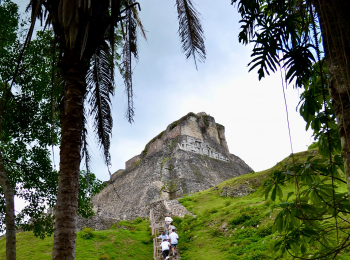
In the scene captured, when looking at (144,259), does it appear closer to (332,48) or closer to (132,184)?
(332,48)

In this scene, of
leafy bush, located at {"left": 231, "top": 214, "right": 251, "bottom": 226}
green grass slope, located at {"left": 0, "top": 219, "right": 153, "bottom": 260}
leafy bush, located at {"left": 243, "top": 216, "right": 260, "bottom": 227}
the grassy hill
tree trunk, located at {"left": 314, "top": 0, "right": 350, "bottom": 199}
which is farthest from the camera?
leafy bush, located at {"left": 231, "top": 214, "right": 251, "bottom": 226}

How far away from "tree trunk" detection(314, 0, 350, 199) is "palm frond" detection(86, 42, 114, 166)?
3.81m

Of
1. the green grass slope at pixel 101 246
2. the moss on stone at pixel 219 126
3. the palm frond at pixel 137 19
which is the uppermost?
the moss on stone at pixel 219 126

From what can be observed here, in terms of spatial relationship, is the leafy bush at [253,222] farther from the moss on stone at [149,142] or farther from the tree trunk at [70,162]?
the moss on stone at [149,142]

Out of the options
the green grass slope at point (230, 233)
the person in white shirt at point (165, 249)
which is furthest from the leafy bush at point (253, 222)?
the person in white shirt at point (165, 249)

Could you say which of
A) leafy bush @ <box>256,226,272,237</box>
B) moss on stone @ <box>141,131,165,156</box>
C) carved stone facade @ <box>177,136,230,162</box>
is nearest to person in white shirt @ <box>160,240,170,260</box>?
leafy bush @ <box>256,226,272,237</box>

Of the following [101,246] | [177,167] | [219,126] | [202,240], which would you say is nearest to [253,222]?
[202,240]

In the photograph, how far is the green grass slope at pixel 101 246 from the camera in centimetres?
1007

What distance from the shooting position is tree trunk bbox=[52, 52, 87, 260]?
333cm

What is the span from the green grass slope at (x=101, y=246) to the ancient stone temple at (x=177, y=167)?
402 inches

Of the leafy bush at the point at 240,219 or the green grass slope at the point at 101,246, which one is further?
the leafy bush at the point at 240,219

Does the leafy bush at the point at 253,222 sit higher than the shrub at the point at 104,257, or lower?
higher

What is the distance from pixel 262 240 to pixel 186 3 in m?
6.97

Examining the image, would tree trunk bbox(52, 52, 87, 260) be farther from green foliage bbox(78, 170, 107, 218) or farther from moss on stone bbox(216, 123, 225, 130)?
moss on stone bbox(216, 123, 225, 130)
